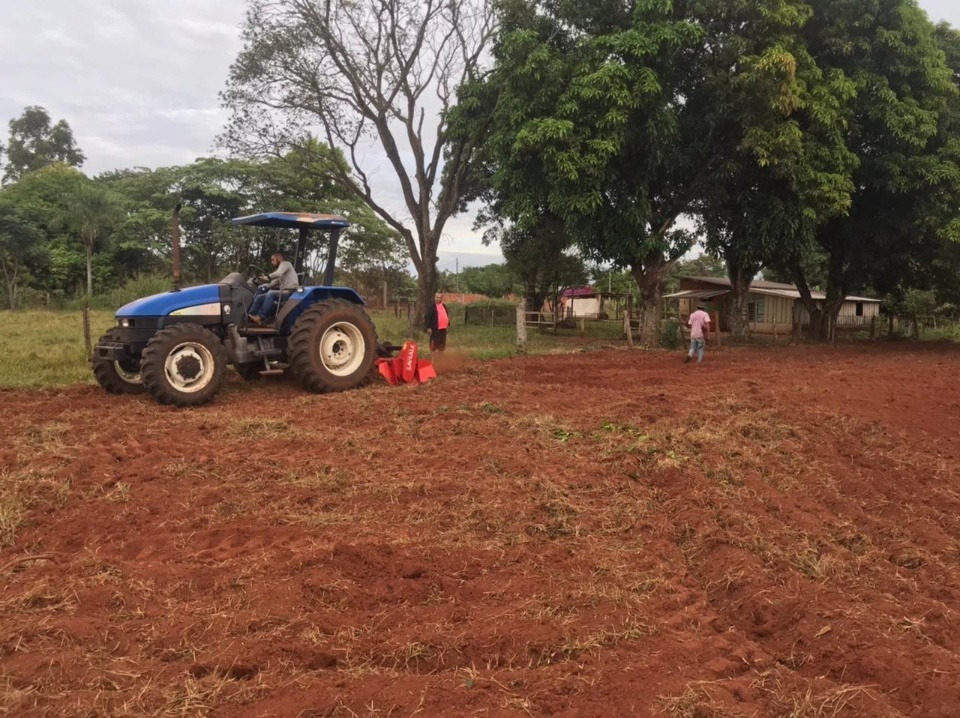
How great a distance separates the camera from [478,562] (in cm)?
411

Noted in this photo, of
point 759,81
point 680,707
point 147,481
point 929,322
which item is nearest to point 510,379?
point 147,481

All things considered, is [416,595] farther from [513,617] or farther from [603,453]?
[603,453]

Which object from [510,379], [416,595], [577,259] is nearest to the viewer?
[416,595]

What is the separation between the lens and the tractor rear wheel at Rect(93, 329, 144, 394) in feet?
28.2

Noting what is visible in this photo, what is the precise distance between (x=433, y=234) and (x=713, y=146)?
8.36 meters

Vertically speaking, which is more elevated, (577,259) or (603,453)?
(577,259)

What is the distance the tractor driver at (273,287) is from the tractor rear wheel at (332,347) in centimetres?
47

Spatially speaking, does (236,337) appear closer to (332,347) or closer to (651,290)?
(332,347)

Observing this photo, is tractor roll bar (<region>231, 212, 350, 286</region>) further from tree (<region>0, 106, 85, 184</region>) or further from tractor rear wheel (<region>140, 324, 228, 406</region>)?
tree (<region>0, 106, 85, 184</region>)

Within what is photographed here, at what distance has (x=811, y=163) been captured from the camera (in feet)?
53.5

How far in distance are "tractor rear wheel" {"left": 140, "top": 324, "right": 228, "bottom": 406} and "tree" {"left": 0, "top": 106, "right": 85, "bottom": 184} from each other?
4556 centimetres

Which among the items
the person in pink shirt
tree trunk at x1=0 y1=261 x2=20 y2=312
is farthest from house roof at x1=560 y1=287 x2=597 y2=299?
the person in pink shirt

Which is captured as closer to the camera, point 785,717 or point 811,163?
point 785,717

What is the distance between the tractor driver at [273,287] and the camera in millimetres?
9055
